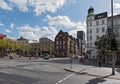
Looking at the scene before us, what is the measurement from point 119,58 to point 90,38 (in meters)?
49.0

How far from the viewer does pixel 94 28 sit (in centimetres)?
9769

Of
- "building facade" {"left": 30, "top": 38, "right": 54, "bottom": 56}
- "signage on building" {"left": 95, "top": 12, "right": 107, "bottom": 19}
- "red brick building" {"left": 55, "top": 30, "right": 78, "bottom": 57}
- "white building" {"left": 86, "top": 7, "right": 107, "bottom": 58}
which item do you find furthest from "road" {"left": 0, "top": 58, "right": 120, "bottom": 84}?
"building facade" {"left": 30, "top": 38, "right": 54, "bottom": 56}

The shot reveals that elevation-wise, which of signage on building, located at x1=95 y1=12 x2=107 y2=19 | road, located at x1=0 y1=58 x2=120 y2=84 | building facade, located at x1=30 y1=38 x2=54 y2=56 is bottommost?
road, located at x1=0 y1=58 x2=120 y2=84

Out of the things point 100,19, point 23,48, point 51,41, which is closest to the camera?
point 100,19

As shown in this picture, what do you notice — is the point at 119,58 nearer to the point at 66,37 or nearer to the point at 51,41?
the point at 66,37

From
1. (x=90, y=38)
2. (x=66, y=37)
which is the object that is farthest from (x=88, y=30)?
(x=66, y=37)

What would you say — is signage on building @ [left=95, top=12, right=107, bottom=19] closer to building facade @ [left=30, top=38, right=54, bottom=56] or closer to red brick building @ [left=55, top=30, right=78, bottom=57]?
red brick building @ [left=55, top=30, right=78, bottom=57]

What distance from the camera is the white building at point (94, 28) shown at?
3701 inches

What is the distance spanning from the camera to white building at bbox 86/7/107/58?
94000 mm

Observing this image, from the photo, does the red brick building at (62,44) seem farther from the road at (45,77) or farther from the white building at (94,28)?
the road at (45,77)

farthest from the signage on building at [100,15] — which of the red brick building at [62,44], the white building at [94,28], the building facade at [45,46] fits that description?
the building facade at [45,46]

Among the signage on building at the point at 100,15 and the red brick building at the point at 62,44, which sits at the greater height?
the signage on building at the point at 100,15

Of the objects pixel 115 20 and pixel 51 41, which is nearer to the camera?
pixel 115 20

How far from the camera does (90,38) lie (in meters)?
99.0
